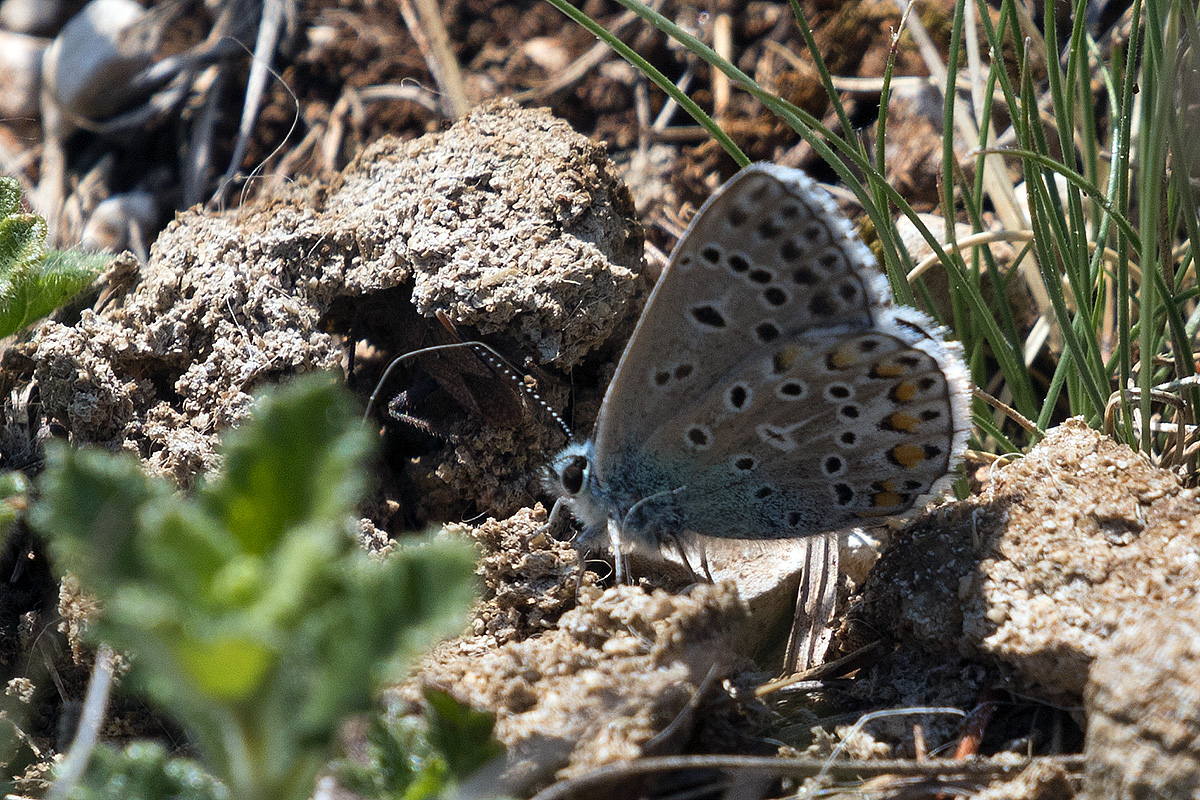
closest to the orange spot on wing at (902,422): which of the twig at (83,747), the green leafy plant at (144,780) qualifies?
the green leafy plant at (144,780)

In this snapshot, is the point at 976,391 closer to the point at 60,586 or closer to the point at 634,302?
the point at 634,302

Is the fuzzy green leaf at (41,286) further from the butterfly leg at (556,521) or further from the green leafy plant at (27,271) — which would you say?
the butterfly leg at (556,521)

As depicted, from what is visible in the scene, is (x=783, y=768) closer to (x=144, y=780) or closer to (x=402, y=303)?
(x=144, y=780)

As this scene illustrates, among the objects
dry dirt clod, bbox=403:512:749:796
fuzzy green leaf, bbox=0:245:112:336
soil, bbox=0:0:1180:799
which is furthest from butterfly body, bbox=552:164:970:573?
fuzzy green leaf, bbox=0:245:112:336

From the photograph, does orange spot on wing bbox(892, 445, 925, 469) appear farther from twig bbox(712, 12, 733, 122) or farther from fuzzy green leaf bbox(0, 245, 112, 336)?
fuzzy green leaf bbox(0, 245, 112, 336)

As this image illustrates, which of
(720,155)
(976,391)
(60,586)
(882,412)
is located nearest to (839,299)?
(882,412)

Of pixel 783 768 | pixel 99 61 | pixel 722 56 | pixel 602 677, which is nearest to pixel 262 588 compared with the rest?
pixel 602 677
